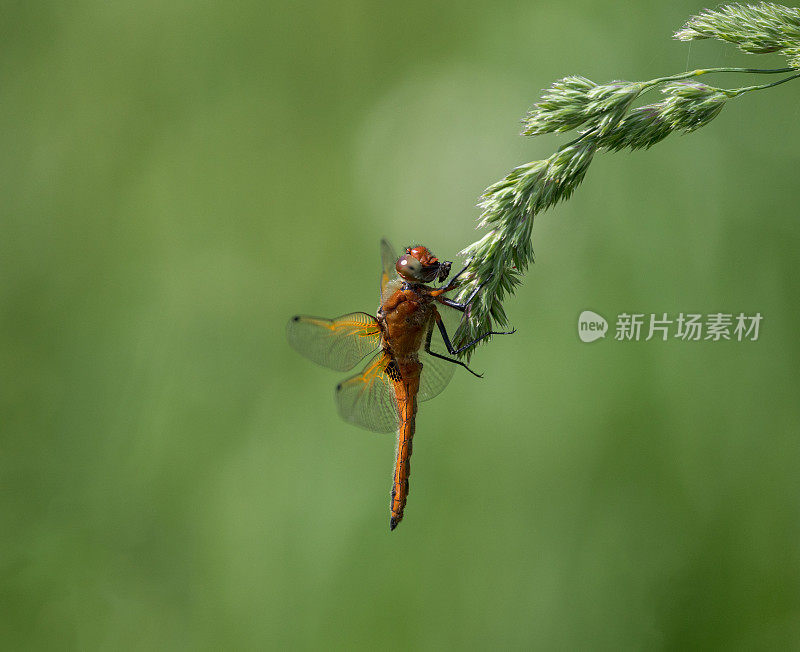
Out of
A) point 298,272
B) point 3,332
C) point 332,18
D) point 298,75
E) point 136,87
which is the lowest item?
point 3,332

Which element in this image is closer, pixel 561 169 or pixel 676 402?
pixel 561 169

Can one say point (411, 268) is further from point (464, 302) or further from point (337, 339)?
point (337, 339)

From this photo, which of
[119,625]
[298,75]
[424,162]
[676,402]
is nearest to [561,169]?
[676,402]

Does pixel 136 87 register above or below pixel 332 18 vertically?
below

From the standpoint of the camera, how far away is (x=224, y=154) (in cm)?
340

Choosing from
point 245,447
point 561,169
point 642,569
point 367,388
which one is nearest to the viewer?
point 561,169

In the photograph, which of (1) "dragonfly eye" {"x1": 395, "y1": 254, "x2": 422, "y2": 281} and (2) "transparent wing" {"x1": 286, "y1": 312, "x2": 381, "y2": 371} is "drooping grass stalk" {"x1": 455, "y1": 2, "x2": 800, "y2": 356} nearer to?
(1) "dragonfly eye" {"x1": 395, "y1": 254, "x2": 422, "y2": 281}

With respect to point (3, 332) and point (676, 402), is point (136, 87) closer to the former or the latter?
point (3, 332)

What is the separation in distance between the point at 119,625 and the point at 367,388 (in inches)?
72.0

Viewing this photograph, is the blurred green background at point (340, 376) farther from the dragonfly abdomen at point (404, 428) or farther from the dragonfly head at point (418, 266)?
the dragonfly head at point (418, 266)

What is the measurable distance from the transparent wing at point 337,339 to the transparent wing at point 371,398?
0.19 feet

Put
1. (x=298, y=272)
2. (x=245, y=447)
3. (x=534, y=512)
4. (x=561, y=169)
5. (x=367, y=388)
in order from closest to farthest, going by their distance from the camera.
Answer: (x=561, y=169) < (x=367, y=388) < (x=534, y=512) < (x=245, y=447) < (x=298, y=272)

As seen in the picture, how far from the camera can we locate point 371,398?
194 cm

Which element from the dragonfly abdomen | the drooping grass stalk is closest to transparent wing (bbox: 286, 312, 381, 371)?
the dragonfly abdomen
